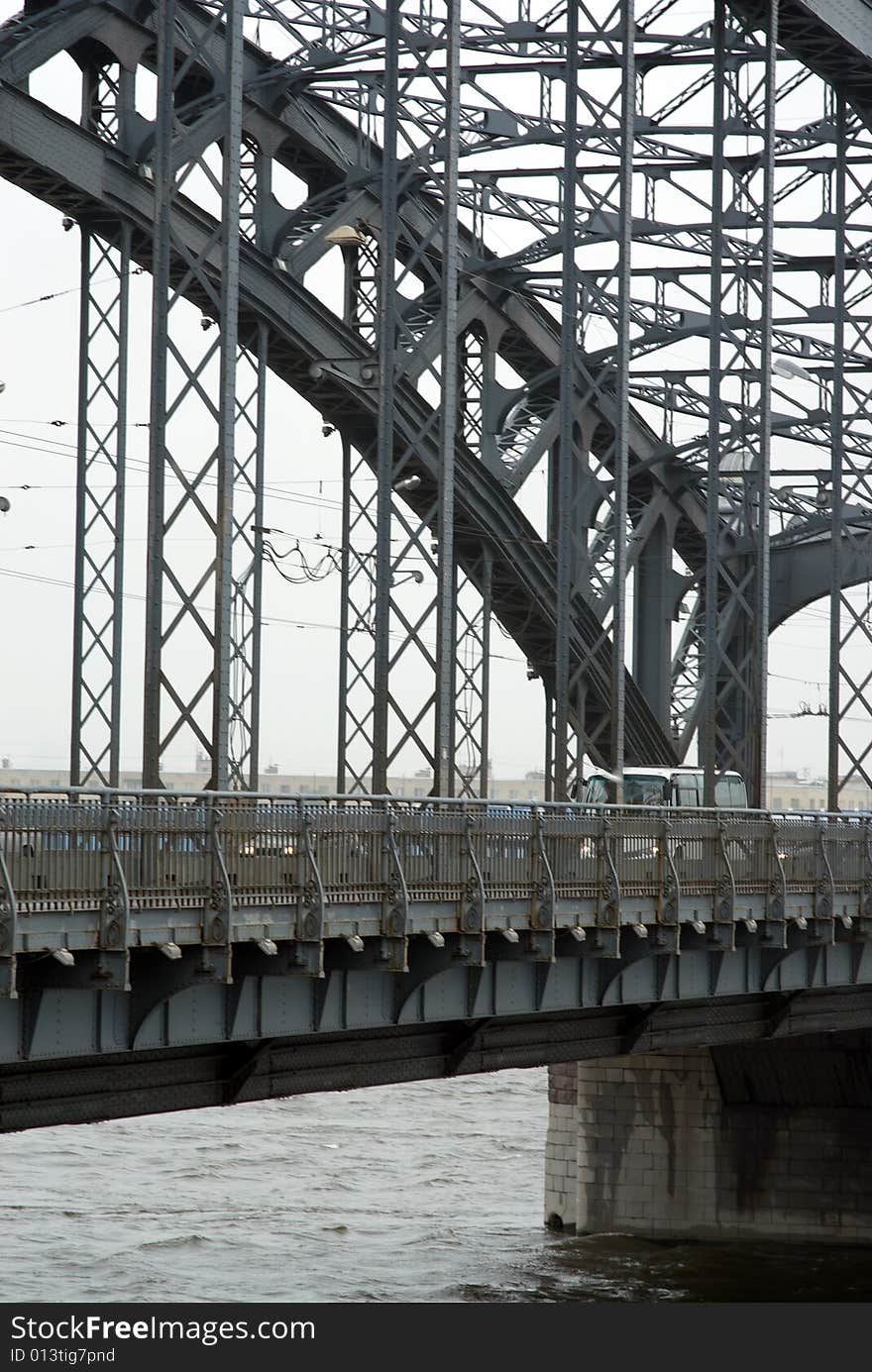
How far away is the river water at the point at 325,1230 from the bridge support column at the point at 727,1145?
785 mm

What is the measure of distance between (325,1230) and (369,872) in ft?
89.7

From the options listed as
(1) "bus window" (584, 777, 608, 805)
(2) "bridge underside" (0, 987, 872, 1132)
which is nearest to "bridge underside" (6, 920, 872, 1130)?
(2) "bridge underside" (0, 987, 872, 1132)

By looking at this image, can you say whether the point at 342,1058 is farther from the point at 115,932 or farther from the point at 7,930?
the point at 7,930

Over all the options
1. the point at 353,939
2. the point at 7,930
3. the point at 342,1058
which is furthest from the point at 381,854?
the point at 7,930

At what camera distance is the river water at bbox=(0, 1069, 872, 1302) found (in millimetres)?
43875

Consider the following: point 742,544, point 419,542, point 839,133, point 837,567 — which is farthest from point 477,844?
point 742,544

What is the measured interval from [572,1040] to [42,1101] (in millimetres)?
10615

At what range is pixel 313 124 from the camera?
53.1 m

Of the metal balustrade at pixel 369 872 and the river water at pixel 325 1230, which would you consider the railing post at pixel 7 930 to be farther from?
the river water at pixel 325 1230

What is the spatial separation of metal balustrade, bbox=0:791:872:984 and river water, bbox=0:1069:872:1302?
43.8ft

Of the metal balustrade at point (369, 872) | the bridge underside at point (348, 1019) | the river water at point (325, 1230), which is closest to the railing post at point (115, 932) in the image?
the metal balustrade at point (369, 872)

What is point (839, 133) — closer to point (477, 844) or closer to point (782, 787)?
point (477, 844)

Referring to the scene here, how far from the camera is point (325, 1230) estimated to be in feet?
164

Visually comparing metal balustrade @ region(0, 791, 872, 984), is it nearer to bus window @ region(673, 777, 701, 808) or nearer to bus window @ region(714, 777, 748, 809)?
bus window @ region(673, 777, 701, 808)
